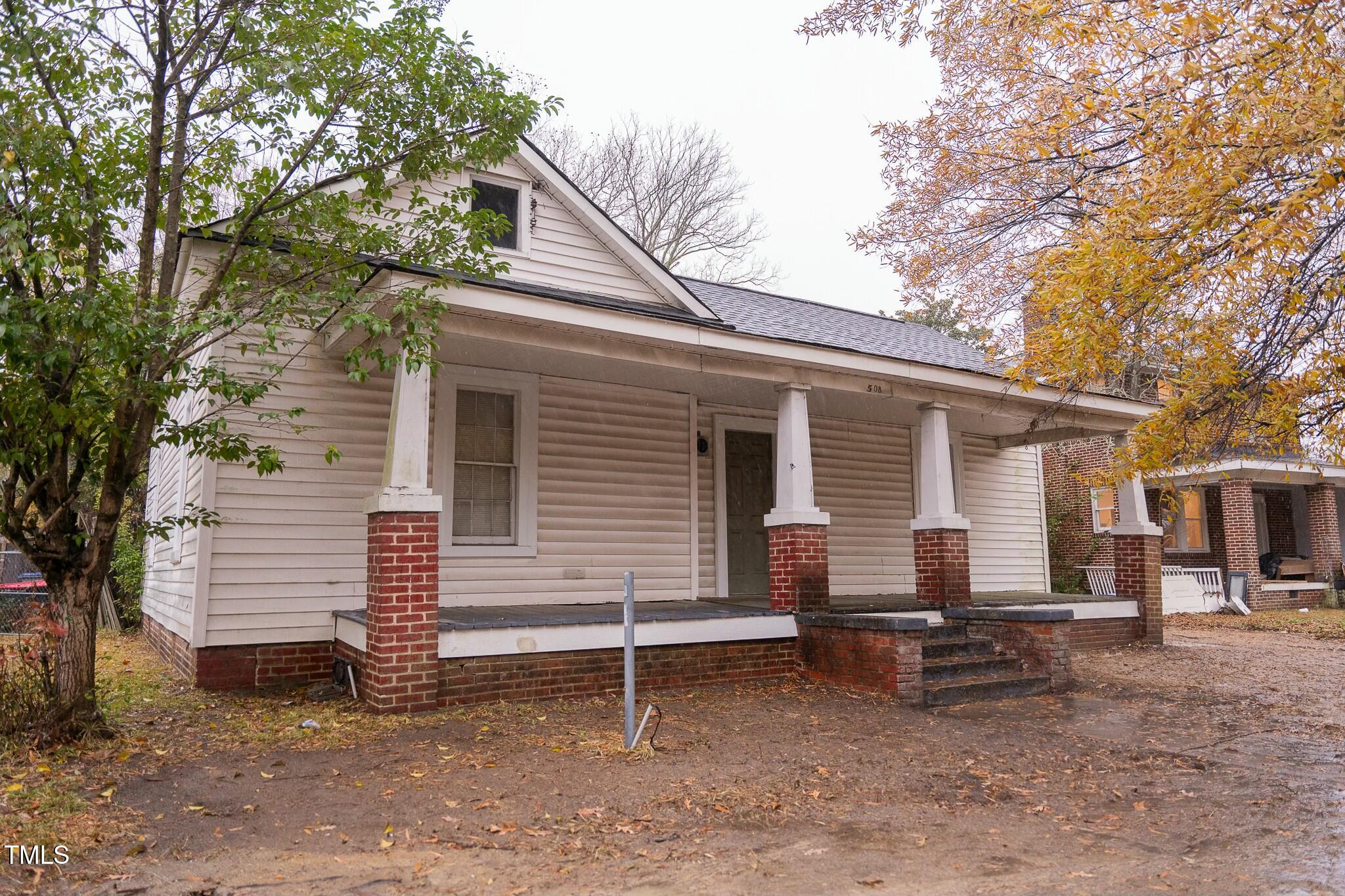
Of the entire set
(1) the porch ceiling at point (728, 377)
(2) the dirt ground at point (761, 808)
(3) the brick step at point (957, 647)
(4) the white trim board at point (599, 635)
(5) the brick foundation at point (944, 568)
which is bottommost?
(2) the dirt ground at point (761, 808)

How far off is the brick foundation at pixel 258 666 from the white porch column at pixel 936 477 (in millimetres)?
6309

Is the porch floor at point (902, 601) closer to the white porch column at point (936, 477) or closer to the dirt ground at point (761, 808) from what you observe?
the white porch column at point (936, 477)

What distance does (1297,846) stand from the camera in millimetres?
4191

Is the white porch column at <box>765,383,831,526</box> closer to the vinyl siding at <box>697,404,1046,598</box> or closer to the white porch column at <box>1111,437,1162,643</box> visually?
the vinyl siding at <box>697,404,1046,598</box>

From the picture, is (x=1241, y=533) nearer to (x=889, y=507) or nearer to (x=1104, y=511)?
(x=1104, y=511)

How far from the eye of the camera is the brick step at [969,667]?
822 centimetres

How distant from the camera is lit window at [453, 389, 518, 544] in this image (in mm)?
9047

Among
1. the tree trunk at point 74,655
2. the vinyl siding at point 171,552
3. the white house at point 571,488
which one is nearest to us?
the tree trunk at point 74,655

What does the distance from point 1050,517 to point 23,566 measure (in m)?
24.5

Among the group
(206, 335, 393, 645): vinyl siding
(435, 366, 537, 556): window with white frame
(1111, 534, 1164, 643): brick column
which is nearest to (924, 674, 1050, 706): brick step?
(435, 366, 537, 556): window with white frame

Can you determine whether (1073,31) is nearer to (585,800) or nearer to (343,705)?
(585,800)

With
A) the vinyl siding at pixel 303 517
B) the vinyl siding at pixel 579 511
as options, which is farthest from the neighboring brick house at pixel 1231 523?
the vinyl siding at pixel 303 517

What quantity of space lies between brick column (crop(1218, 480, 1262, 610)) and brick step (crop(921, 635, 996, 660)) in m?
13.0

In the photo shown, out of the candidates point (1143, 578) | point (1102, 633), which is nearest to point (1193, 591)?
point (1143, 578)
